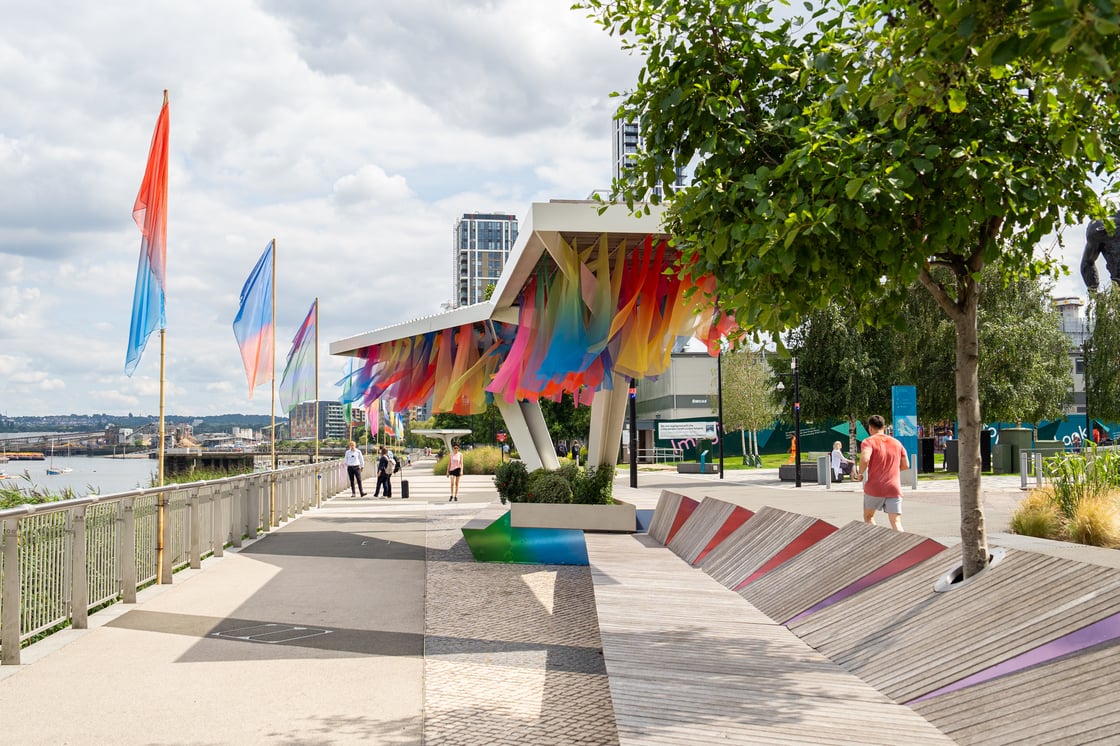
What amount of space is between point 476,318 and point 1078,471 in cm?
1063

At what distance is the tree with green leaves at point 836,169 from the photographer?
5.29 metres

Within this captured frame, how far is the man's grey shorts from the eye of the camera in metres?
11.0

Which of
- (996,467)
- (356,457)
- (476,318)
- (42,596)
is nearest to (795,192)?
(42,596)

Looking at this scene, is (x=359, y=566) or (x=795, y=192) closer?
(x=795, y=192)

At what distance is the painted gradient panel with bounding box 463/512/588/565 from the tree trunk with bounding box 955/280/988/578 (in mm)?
8194

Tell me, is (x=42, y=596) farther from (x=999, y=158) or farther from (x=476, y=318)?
(x=476, y=318)

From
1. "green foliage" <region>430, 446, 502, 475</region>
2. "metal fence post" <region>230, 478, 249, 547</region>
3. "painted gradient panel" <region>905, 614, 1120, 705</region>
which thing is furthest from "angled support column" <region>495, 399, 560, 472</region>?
"green foliage" <region>430, 446, 502, 475</region>

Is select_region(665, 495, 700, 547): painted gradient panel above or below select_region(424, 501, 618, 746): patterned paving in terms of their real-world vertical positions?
above

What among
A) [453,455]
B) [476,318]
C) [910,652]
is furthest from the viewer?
[453,455]

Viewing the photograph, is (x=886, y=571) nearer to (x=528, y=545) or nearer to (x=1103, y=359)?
(x=528, y=545)

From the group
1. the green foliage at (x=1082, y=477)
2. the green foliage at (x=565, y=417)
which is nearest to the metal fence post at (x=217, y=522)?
the green foliage at (x=1082, y=477)

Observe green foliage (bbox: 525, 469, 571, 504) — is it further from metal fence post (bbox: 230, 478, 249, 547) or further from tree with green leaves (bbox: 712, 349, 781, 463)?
tree with green leaves (bbox: 712, 349, 781, 463)

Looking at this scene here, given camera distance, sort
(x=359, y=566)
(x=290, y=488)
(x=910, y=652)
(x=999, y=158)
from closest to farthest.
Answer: (x=910, y=652) < (x=999, y=158) < (x=359, y=566) < (x=290, y=488)

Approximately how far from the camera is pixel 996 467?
120ft
